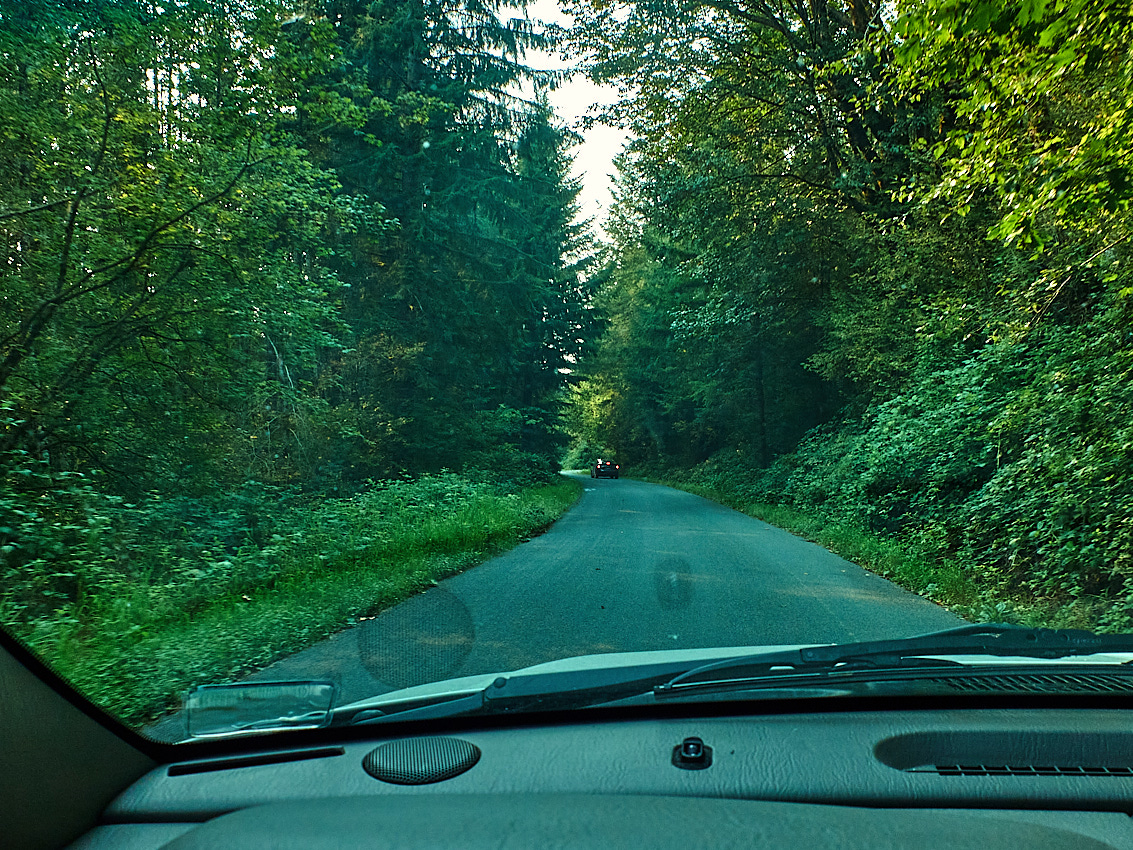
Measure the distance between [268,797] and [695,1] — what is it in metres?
18.9

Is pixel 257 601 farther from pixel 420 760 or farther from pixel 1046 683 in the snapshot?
pixel 1046 683

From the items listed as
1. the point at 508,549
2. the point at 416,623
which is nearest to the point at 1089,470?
the point at 416,623

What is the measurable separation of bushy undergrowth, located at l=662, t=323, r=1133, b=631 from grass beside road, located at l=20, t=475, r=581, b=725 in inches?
233

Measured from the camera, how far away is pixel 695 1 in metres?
17.7

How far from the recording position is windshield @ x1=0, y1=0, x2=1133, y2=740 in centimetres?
693

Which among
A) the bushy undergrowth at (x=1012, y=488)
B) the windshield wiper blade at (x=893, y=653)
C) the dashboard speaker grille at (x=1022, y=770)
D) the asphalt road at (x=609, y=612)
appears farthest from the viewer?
the bushy undergrowth at (x=1012, y=488)

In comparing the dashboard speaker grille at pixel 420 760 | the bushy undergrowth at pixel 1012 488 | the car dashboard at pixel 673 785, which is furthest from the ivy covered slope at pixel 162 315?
the bushy undergrowth at pixel 1012 488

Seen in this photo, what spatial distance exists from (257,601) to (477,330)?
54.7 ft

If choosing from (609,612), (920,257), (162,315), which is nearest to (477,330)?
(920,257)

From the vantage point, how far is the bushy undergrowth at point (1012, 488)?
7.85m

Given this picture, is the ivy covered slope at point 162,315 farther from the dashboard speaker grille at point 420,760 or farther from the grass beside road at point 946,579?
the grass beside road at point 946,579

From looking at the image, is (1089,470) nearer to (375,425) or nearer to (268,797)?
(268,797)

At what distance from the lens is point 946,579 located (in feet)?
30.0

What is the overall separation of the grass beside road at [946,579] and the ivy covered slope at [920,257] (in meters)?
0.05
